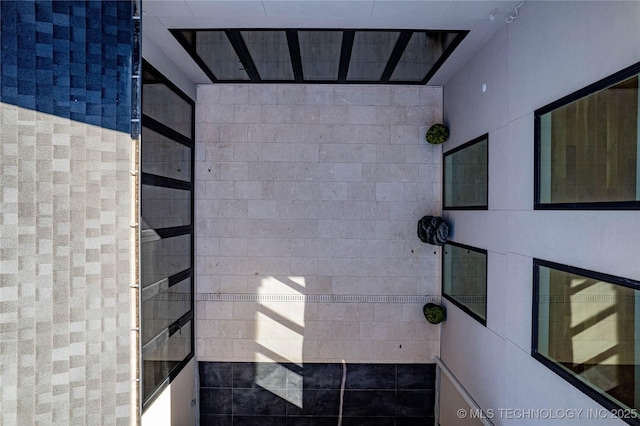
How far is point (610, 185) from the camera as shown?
2.07 metres

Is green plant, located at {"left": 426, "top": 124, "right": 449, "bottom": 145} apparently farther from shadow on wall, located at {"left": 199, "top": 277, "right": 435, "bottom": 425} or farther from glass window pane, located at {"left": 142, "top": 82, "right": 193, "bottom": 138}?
glass window pane, located at {"left": 142, "top": 82, "right": 193, "bottom": 138}

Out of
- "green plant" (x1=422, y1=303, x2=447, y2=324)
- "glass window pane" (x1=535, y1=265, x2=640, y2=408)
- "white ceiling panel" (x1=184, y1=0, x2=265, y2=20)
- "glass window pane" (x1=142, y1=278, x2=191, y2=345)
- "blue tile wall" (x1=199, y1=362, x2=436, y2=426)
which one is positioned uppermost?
"white ceiling panel" (x1=184, y1=0, x2=265, y2=20)

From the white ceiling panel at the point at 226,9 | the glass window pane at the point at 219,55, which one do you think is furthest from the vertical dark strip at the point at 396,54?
the glass window pane at the point at 219,55

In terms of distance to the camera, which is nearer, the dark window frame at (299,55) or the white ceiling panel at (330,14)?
the white ceiling panel at (330,14)

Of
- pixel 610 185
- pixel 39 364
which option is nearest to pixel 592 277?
pixel 610 185

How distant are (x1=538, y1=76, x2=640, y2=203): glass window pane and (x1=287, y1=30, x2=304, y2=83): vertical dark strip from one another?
2426 millimetres

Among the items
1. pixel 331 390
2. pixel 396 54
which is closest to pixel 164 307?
pixel 331 390

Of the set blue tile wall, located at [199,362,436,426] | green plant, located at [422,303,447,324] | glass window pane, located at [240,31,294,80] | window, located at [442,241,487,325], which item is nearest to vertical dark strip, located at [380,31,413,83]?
glass window pane, located at [240,31,294,80]

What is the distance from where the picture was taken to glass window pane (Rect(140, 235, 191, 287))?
356 centimetres

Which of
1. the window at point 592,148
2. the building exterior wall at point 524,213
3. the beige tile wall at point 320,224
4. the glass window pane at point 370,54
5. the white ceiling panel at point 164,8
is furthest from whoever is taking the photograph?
the beige tile wall at point 320,224

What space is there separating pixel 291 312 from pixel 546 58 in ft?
13.0

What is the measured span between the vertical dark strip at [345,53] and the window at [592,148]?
1928 millimetres

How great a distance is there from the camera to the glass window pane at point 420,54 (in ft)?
11.9

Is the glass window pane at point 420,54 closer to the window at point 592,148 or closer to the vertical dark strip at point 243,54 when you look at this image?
the window at point 592,148
